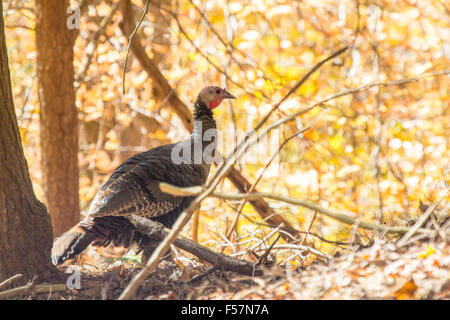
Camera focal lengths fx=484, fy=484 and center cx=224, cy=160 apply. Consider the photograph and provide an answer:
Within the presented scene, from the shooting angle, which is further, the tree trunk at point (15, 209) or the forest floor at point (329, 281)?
the tree trunk at point (15, 209)

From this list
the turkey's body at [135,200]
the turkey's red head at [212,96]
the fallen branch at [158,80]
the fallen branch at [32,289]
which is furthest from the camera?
the fallen branch at [158,80]

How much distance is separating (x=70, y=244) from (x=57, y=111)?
171 cm

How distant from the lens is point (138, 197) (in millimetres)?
3605

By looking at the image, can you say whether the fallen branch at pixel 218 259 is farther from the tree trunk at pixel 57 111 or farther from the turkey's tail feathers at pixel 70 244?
the tree trunk at pixel 57 111

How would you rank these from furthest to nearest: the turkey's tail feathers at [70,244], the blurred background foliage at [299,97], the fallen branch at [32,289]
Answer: the blurred background foliage at [299,97] < the turkey's tail feathers at [70,244] < the fallen branch at [32,289]

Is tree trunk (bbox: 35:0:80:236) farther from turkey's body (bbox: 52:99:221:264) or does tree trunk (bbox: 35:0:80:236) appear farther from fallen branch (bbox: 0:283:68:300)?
fallen branch (bbox: 0:283:68:300)

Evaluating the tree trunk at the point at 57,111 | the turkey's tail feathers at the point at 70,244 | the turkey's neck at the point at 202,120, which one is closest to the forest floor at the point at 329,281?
the turkey's tail feathers at the point at 70,244

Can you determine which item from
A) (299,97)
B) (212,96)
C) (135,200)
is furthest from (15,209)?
(299,97)

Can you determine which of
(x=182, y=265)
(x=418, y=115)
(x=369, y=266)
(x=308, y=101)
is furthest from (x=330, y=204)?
(x=369, y=266)

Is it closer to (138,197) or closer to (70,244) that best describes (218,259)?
(138,197)

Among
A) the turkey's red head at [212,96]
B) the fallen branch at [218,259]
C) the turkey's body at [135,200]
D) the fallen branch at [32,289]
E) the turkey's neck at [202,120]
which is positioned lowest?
the fallen branch at [32,289]

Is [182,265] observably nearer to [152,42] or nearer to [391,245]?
[391,245]

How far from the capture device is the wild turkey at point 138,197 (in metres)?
3.47
